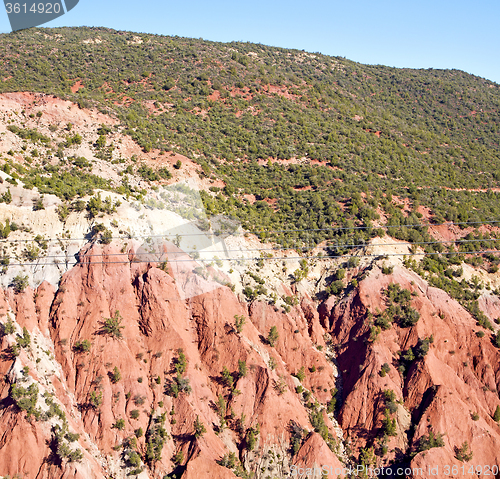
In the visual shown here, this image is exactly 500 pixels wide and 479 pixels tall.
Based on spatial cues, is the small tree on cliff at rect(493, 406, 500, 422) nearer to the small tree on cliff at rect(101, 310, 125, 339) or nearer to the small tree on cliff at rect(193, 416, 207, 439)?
the small tree on cliff at rect(193, 416, 207, 439)

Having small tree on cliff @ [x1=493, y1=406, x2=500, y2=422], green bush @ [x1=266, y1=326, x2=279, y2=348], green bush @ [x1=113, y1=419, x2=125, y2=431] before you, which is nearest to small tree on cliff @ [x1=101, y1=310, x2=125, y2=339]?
green bush @ [x1=113, y1=419, x2=125, y2=431]

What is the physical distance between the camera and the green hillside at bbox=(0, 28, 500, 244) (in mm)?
42969

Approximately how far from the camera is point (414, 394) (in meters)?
28.6

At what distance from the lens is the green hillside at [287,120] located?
43.0 meters

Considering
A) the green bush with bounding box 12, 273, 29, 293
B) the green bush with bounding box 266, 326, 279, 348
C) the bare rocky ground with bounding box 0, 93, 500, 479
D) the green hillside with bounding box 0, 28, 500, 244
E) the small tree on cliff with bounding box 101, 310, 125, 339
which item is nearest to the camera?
the bare rocky ground with bounding box 0, 93, 500, 479

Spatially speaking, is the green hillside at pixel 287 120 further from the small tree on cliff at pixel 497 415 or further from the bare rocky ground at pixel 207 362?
the small tree on cliff at pixel 497 415

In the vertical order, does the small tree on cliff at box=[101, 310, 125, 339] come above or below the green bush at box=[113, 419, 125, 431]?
above

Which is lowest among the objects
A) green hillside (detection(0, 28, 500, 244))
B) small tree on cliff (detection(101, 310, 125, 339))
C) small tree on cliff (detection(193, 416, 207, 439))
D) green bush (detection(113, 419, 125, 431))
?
small tree on cliff (detection(193, 416, 207, 439))

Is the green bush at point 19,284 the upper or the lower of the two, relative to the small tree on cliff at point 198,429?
upper

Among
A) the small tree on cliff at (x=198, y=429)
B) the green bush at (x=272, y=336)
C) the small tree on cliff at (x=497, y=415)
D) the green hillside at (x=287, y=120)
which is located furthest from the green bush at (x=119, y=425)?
the small tree on cliff at (x=497, y=415)

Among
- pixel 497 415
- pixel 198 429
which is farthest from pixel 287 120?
pixel 198 429

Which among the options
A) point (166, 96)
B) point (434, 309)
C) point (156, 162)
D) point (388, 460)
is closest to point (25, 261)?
point (156, 162)

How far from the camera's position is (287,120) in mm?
57406

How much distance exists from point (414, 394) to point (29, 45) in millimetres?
A: 70488
